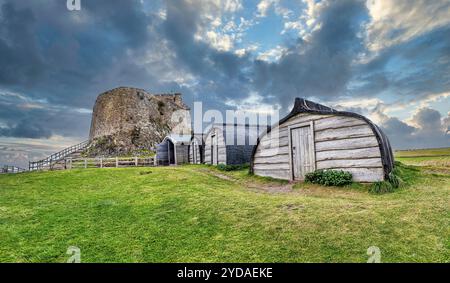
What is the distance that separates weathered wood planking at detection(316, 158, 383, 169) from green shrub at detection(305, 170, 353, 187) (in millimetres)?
340

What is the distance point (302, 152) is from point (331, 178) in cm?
242

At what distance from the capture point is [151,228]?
614 centimetres

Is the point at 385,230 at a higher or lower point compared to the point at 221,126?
lower

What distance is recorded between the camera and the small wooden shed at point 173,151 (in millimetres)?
34250

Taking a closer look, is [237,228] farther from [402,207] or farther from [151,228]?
[402,207]

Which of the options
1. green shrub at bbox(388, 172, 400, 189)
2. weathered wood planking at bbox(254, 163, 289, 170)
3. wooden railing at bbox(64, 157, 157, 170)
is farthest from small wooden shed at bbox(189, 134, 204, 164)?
green shrub at bbox(388, 172, 400, 189)

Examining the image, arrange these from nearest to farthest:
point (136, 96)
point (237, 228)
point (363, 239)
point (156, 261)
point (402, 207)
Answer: point (156, 261) < point (363, 239) < point (237, 228) < point (402, 207) < point (136, 96)

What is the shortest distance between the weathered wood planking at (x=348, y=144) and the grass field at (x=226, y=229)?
2.25m

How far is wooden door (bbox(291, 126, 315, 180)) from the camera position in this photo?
1285 cm

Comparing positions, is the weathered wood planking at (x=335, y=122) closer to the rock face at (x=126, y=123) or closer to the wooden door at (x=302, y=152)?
the wooden door at (x=302, y=152)

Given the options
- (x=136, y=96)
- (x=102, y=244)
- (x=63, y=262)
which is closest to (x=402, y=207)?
(x=102, y=244)

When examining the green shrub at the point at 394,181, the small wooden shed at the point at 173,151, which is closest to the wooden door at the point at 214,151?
the small wooden shed at the point at 173,151

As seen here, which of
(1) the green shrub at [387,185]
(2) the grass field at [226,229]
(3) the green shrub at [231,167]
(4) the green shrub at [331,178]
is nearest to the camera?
(2) the grass field at [226,229]
